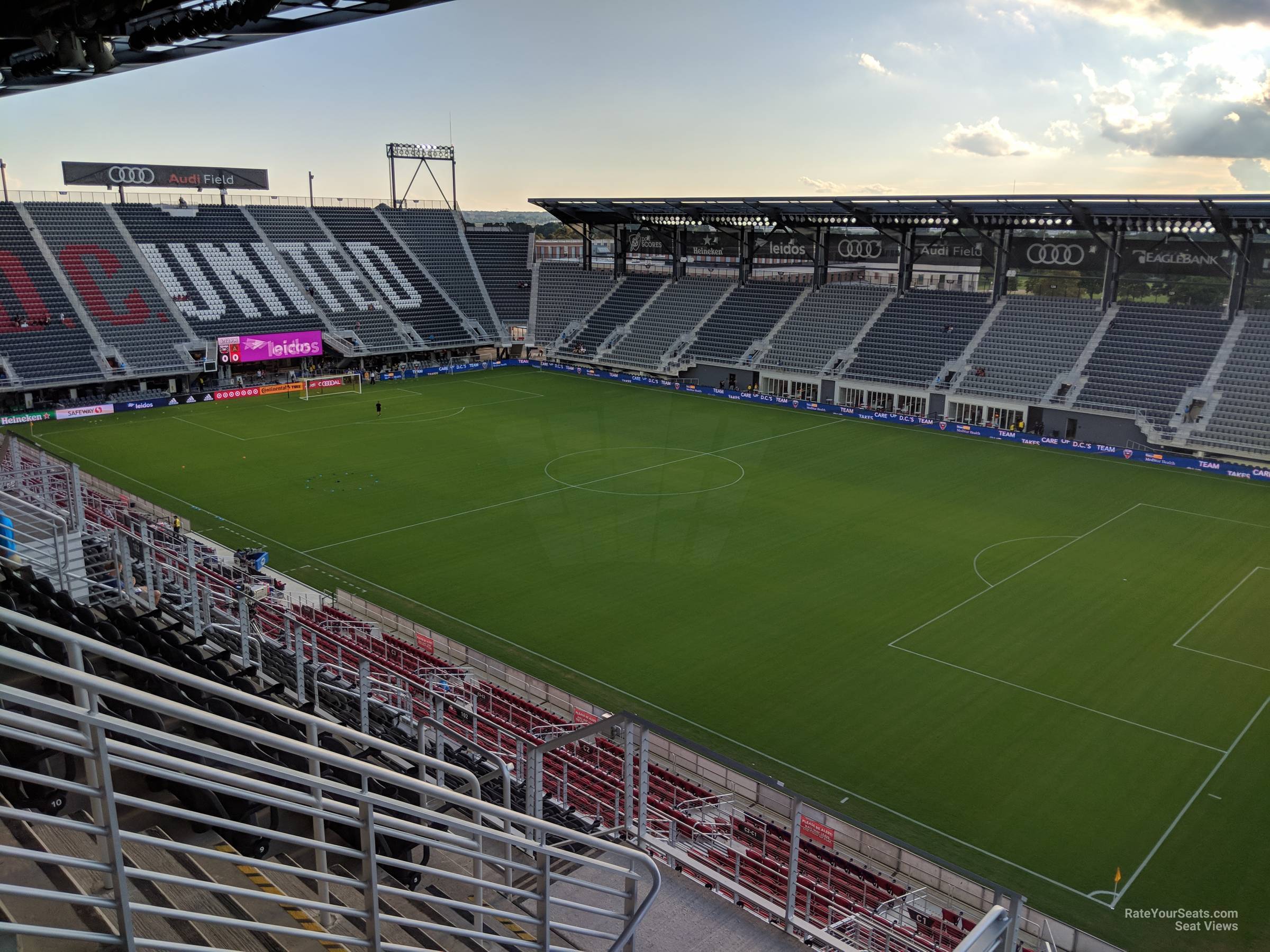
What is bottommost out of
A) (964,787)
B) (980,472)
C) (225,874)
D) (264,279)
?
(964,787)

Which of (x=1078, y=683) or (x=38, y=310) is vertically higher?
(x=38, y=310)

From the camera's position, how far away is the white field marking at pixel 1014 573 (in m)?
22.0

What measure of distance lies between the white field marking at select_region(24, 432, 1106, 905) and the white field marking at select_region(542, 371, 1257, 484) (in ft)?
72.6

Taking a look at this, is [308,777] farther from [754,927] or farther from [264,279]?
[264,279]

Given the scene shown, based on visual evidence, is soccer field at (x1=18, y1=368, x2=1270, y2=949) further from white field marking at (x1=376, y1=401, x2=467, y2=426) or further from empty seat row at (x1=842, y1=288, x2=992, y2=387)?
empty seat row at (x1=842, y1=288, x2=992, y2=387)

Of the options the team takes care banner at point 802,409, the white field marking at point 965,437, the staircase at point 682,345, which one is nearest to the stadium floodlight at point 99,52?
the white field marking at point 965,437

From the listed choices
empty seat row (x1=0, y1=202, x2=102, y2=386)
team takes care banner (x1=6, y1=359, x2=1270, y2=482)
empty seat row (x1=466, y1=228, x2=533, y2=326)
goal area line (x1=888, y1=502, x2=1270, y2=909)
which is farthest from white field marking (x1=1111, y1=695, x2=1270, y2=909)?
empty seat row (x1=466, y1=228, x2=533, y2=326)

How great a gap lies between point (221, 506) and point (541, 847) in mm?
29565

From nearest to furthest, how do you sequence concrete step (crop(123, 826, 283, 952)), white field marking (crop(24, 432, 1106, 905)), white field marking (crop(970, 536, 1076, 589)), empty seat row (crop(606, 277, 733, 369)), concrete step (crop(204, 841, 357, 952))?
concrete step (crop(123, 826, 283, 952)) → concrete step (crop(204, 841, 357, 952)) → white field marking (crop(24, 432, 1106, 905)) → white field marking (crop(970, 536, 1076, 589)) → empty seat row (crop(606, 277, 733, 369))

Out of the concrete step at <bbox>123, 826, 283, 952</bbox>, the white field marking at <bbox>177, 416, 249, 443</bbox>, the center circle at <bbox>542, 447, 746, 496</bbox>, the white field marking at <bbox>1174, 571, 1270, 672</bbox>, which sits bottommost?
the white field marking at <bbox>1174, 571, 1270, 672</bbox>

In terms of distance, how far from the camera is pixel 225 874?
4730 millimetres

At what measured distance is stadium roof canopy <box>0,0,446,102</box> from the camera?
10625 mm

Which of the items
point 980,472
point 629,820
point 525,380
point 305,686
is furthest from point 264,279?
point 629,820

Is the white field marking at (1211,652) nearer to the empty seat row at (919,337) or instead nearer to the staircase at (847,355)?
the empty seat row at (919,337)
